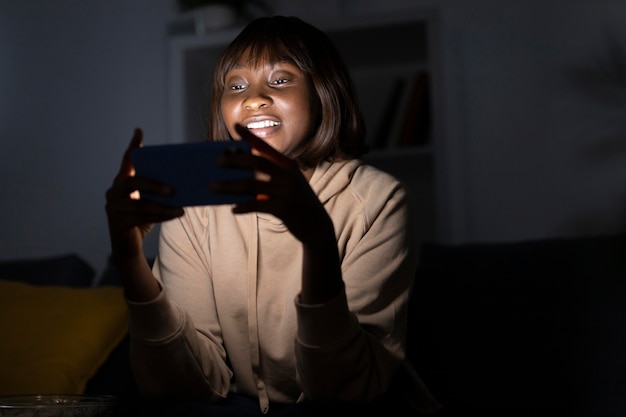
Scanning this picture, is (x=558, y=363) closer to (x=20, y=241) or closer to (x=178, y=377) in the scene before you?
(x=178, y=377)

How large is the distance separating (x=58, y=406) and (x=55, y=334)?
2.14 ft

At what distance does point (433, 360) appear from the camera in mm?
1432

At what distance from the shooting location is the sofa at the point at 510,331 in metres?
1.34

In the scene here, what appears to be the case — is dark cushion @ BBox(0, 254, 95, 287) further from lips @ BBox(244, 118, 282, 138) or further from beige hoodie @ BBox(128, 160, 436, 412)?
lips @ BBox(244, 118, 282, 138)

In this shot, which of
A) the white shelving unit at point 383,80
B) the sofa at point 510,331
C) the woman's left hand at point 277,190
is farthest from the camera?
the white shelving unit at point 383,80

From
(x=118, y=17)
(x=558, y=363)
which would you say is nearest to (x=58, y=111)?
(x=118, y=17)

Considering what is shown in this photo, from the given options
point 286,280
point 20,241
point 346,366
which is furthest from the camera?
point 20,241

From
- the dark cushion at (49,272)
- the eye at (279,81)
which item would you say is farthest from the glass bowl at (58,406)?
the dark cushion at (49,272)

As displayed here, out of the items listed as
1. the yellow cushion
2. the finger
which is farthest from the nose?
the yellow cushion

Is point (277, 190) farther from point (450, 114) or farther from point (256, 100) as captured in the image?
point (450, 114)

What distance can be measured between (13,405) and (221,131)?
1.91 feet

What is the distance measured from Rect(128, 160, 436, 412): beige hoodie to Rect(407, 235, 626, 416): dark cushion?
0.98 feet

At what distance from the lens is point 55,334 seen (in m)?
1.55

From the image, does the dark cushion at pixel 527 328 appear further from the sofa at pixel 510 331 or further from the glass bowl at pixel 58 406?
the glass bowl at pixel 58 406
